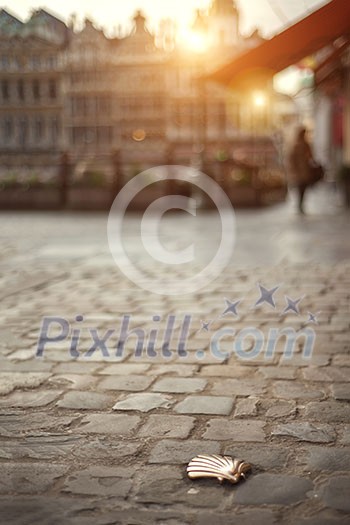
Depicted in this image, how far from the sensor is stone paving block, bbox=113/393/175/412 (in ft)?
9.43

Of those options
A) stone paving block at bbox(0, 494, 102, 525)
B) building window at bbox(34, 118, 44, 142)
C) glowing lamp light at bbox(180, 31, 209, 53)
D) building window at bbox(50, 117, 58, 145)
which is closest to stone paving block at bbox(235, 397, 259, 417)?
stone paving block at bbox(0, 494, 102, 525)

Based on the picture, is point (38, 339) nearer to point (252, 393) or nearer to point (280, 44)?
point (252, 393)

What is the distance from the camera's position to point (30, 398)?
301 centimetres

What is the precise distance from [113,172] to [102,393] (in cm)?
1603

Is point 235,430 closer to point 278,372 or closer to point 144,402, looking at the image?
point 144,402

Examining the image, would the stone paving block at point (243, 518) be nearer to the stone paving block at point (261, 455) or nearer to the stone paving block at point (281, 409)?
the stone paving block at point (261, 455)

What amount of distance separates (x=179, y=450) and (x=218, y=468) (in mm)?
235

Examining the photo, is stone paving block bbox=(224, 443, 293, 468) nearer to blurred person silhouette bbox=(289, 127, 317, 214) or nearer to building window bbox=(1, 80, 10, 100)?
building window bbox=(1, 80, 10, 100)

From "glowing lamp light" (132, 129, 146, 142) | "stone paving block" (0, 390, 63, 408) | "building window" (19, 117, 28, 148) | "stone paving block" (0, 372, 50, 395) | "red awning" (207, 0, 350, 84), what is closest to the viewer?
"stone paving block" (0, 390, 63, 408)

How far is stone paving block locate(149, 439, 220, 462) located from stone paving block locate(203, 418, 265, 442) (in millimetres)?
80

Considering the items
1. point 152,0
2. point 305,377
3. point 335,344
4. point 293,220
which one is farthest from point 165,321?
point 293,220

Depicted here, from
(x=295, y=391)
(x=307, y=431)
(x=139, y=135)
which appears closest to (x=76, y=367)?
(x=295, y=391)

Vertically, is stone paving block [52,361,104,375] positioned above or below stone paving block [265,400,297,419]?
above

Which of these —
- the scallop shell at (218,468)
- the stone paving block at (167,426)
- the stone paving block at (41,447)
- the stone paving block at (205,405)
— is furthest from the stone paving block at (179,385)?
the scallop shell at (218,468)
